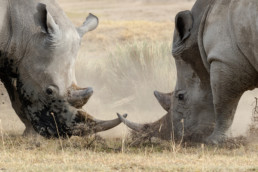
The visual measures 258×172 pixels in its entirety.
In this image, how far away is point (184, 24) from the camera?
10156 mm

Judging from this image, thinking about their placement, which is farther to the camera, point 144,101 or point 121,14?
point 121,14

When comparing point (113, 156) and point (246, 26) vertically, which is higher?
point (246, 26)

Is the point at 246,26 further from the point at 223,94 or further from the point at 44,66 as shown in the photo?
the point at 44,66

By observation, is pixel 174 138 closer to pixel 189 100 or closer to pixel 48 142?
pixel 189 100

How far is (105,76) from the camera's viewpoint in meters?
17.5

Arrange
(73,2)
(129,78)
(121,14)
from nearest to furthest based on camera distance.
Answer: (129,78) → (121,14) → (73,2)

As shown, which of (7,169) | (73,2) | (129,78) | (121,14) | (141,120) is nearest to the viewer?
(7,169)

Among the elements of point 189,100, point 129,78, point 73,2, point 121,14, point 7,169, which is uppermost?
point 73,2

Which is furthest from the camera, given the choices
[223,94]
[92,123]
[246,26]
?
[92,123]

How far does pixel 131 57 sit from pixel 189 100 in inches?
275

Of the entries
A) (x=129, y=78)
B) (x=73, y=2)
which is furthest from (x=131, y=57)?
(x=73, y=2)

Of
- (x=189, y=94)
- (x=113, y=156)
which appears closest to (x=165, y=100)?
(x=189, y=94)

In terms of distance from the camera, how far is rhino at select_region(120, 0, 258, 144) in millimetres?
8984

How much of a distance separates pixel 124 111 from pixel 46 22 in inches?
206
